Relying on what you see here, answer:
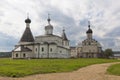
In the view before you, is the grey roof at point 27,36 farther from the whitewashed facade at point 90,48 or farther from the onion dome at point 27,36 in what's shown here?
the whitewashed facade at point 90,48

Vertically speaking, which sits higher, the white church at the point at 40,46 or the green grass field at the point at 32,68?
the white church at the point at 40,46

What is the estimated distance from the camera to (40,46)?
83.5 m

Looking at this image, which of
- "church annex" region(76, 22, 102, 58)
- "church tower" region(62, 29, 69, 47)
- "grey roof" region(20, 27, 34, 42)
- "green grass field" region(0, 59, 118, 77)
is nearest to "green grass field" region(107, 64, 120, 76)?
"green grass field" region(0, 59, 118, 77)

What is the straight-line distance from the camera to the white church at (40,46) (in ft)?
269

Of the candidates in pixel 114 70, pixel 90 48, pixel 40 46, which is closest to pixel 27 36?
pixel 40 46

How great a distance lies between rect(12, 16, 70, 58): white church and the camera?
81938mm

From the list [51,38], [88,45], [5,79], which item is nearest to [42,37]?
[51,38]

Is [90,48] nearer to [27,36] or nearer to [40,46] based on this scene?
[40,46]

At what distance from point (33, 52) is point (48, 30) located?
35.4 feet

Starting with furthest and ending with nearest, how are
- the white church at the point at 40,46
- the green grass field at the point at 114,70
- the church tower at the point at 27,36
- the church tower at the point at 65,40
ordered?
the church tower at the point at 65,40
the church tower at the point at 27,36
the white church at the point at 40,46
the green grass field at the point at 114,70

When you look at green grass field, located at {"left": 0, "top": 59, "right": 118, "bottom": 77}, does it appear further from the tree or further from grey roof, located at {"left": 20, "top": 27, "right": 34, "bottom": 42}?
the tree

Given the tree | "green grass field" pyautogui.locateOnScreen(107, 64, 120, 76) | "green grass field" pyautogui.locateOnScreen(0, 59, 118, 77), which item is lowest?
"green grass field" pyautogui.locateOnScreen(107, 64, 120, 76)

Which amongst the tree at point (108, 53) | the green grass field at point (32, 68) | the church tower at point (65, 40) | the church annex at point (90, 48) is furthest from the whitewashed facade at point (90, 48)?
the green grass field at point (32, 68)

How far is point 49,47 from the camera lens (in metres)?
82.5
